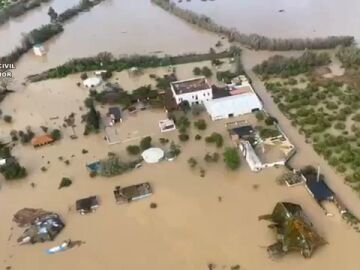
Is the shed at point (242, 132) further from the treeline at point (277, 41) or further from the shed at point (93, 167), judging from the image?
the treeline at point (277, 41)

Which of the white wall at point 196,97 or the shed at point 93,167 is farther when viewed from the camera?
the white wall at point 196,97

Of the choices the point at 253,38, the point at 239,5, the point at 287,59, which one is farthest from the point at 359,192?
the point at 239,5

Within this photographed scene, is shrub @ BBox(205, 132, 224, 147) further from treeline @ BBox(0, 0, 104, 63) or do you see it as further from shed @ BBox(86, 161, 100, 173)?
treeline @ BBox(0, 0, 104, 63)

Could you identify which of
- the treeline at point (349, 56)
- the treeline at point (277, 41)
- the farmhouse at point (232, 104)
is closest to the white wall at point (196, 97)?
the farmhouse at point (232, 104)

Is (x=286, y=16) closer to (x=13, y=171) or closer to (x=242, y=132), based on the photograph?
(x=242, y=132)

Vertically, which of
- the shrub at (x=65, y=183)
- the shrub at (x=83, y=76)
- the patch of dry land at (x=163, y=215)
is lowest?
the patch of dry land at (x=163, y=215)

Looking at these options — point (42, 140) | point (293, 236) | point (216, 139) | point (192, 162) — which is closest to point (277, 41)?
point (216, 139)

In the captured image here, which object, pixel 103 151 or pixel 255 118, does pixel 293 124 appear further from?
pixel 103 151
